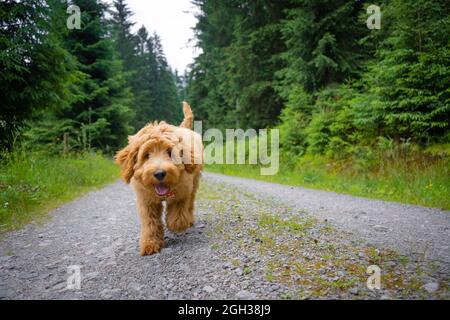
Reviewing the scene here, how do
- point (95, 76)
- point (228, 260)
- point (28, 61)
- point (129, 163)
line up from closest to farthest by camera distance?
point (228, 260) → point (129, 163) → point (28, 61) → point (95, 76)

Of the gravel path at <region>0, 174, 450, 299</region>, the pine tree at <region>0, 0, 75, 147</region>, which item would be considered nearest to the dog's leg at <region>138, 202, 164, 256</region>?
the gravel path at <region>0, 174, 450, 299</region>

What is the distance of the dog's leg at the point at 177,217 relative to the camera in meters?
3.83

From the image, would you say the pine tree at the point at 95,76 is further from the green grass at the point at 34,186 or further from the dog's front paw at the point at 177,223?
the dog's front paw at the point at 177,223

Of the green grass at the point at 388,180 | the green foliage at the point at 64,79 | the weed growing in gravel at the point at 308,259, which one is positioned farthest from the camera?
the green foliage at the point at 64,79

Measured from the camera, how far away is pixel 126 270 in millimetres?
2971

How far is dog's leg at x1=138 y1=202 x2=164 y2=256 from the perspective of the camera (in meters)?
3.44

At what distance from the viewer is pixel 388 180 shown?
7.60m

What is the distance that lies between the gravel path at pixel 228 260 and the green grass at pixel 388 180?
123 centimetres

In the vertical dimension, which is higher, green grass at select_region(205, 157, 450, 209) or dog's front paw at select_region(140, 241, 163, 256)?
green grass at select_region(205, 157, 450, 209)

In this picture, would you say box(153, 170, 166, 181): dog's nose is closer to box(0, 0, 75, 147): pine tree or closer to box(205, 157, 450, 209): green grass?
box(205, 157, 450, 209): green grass

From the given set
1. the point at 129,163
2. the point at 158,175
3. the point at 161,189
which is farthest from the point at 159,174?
the point at 129,163

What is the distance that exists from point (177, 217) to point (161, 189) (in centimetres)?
57

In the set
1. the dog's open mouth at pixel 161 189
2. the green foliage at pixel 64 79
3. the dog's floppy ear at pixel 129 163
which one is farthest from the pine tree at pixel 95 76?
the dog's open mouth at pixel 161 189

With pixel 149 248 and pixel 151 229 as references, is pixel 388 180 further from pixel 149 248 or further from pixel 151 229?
pixel 149 248
